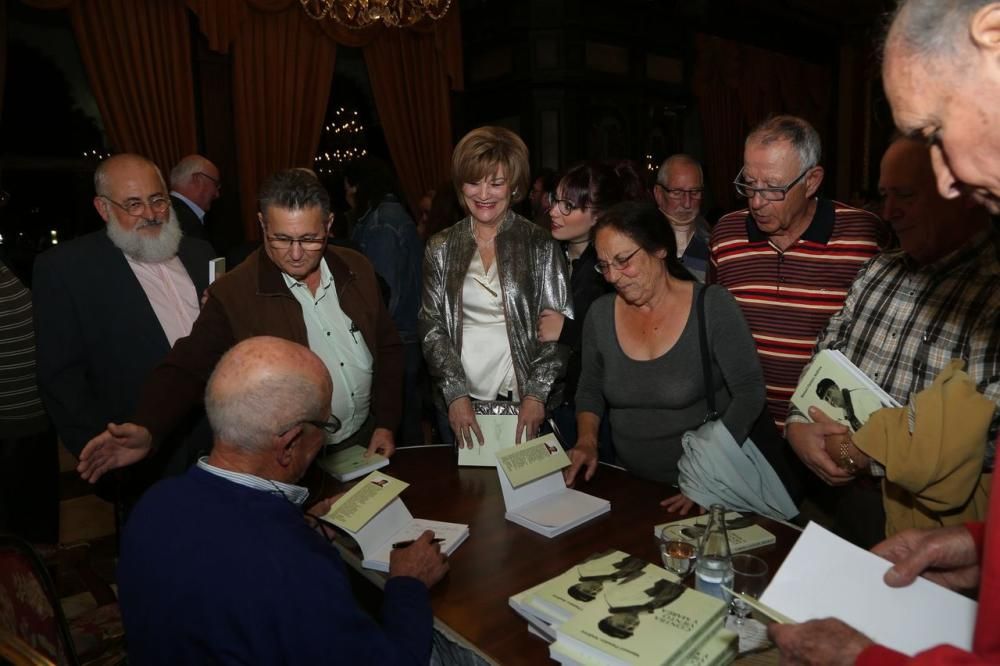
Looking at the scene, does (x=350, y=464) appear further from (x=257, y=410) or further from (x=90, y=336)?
(x=90, y=336)

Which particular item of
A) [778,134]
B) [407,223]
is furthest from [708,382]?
[407,223]

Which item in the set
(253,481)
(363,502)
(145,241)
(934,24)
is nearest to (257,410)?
(253,481)

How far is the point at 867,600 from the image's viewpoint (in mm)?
1185

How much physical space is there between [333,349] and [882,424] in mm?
1732

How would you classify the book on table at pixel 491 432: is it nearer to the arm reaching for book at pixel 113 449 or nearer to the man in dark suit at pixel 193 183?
the arm reaching for book at pixel 113 449

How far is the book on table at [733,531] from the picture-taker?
1.77 m

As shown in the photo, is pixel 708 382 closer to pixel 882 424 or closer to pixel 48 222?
pixel 882 424

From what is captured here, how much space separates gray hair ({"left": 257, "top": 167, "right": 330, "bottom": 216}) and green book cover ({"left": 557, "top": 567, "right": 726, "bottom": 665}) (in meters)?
1.64

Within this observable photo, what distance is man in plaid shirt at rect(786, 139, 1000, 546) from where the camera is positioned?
1852 millimetres

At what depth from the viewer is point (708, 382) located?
2244 millimetres

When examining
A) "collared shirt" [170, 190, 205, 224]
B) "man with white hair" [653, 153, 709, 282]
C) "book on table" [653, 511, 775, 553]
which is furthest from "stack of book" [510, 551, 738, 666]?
"collared shirt" [170, 190, 205, 224]

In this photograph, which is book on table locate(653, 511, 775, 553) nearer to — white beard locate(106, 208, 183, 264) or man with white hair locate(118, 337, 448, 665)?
man with white hair locate(118, 337, 448, 665)

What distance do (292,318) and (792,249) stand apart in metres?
1.80

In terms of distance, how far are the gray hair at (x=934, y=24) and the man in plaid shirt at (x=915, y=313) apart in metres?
1.10
